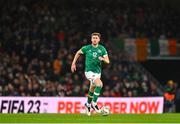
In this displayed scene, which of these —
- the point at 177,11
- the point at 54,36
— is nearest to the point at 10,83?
the point at 54,36

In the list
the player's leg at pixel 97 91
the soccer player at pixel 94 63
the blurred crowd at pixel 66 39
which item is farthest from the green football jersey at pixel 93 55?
the blurred crowd at pixel 66 39

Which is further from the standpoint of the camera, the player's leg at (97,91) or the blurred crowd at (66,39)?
the blurred crowd at (66,39)

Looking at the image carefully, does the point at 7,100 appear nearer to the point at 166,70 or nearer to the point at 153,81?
the point at 153,81

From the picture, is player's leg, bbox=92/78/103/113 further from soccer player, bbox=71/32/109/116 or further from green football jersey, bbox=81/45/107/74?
green football jersey, bbox=81/45/107/74

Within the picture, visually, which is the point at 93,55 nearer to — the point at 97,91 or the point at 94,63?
the point at 94,63

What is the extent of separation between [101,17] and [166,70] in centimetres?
450

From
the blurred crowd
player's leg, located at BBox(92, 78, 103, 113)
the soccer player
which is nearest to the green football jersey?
the soccer player

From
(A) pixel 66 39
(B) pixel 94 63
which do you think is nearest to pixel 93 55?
(B) pixel 94 63

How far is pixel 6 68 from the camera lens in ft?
96.3

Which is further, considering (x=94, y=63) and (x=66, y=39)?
(x=66, y=39)

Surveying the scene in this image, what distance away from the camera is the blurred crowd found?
28969 millimetres

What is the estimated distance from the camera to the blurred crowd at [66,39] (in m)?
29.0

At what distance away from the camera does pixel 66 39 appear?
34.0m

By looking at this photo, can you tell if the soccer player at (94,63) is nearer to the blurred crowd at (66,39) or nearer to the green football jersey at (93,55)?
the green football jersey at (93,55)
